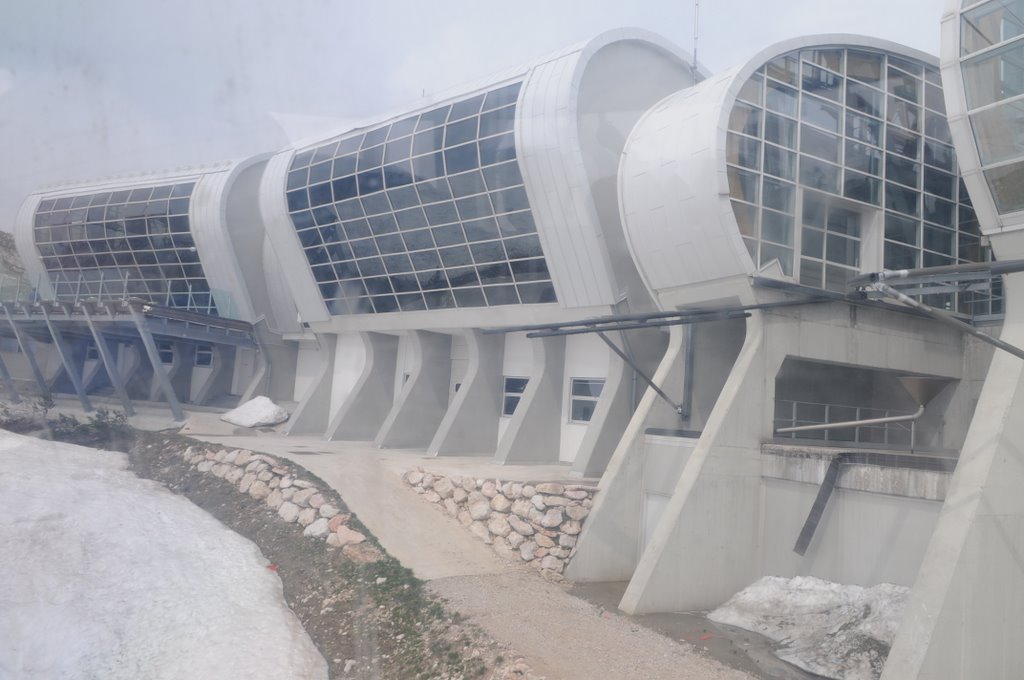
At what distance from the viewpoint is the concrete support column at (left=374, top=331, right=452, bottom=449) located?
27.4m

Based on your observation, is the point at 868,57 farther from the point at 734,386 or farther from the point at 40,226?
the point at 40,226

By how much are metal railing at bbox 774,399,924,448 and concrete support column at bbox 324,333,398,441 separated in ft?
50.9

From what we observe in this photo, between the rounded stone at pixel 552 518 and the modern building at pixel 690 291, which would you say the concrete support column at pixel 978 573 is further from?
the rounded stone at pixel 552 518

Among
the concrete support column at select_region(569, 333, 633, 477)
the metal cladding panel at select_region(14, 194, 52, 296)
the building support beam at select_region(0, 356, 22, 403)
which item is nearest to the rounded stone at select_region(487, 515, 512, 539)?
the concrete support column at select_region(569, 333, 633, 477)

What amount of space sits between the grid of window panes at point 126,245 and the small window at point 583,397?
19445 mm

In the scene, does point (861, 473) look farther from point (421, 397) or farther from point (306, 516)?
point (421, 397)

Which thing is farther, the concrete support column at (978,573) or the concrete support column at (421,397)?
the concrete support column at (421,397)

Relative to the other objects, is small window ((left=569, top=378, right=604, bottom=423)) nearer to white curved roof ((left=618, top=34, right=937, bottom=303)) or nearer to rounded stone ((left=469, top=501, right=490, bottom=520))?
white curved roof ((left=618, top=34, right=937, bottom=303))

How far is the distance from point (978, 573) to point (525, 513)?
838 centimetres

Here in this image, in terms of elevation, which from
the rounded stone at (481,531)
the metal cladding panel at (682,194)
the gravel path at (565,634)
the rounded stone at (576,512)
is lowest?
the gravel path at (565,634)

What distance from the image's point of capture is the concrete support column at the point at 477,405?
82.2 feet

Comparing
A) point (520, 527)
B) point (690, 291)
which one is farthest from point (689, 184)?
point (520, 527)

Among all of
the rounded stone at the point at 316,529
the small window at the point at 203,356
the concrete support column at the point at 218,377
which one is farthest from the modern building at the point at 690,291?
the small window at the point at 203,356

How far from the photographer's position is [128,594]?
455 inches
